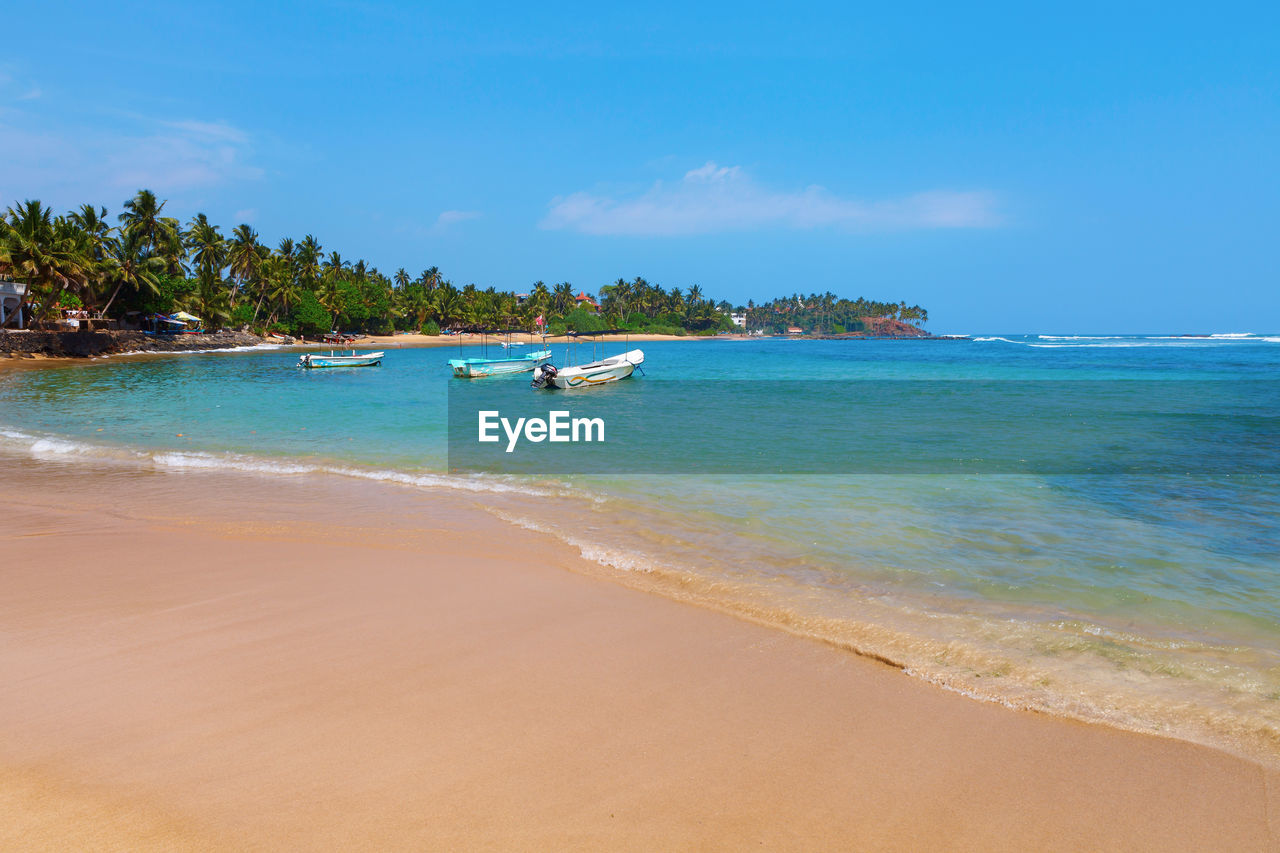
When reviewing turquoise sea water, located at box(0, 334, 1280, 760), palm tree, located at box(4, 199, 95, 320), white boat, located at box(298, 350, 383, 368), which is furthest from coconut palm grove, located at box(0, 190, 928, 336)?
turquoise sea water, located at box(0, 334, 1280, 760)

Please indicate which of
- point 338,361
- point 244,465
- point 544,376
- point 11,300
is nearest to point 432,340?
point 338,361

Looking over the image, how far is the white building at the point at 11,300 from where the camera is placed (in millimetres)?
54938

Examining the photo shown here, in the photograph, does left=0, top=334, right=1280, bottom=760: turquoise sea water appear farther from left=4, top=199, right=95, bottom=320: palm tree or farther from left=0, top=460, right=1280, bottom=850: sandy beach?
left=4, top=199, right=95, bottom=320: palm tree

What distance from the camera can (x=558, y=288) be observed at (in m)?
151

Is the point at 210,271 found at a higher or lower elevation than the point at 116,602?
higher

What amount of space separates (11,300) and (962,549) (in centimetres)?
7304

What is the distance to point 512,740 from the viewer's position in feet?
12.1

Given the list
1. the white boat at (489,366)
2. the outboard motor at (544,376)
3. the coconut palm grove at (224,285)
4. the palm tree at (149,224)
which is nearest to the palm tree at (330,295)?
the coconut palm grove at (224,285)

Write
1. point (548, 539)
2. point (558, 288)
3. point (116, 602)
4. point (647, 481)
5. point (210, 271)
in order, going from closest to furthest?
point (116, 602) < point (548, 539) < point (647, 481) < point (210, 271) < point (558, 288)

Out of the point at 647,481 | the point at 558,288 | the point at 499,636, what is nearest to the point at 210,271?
the point at 558,288

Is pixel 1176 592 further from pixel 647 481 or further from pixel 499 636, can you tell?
pixel 647 481

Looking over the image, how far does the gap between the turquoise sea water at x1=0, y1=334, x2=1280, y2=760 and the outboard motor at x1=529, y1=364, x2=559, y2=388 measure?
19974 mm

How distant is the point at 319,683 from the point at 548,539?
158 inches

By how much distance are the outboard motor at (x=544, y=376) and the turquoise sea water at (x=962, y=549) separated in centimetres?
1997
